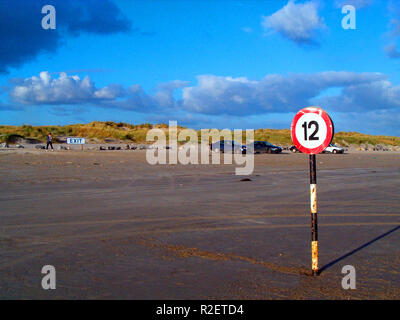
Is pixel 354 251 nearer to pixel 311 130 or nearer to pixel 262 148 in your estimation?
pixel 311 130

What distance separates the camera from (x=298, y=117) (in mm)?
5934

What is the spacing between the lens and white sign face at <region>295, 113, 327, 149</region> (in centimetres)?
582

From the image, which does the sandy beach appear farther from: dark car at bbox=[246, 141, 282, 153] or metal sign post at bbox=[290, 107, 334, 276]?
dark car at bbox=[246, 141, 282, 153]

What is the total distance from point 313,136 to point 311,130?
0.09 meters

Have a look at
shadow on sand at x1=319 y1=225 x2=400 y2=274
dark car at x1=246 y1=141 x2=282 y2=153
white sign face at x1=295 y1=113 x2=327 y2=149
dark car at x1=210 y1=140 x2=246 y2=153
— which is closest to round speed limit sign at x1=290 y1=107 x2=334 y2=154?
white sign face at x1=295 y1=113 x2=327 y2=149

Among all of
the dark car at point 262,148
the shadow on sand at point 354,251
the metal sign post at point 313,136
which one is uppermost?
the dark car at point 262,148

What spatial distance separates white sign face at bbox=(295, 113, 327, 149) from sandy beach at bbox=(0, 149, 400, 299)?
6.02 ft

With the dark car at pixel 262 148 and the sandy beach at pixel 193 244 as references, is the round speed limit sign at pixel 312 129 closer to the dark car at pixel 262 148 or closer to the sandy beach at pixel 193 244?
the sandy beach at pixel 193 244

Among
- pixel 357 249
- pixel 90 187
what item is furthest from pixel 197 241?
pixel 90 187

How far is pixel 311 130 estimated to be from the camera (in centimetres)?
587

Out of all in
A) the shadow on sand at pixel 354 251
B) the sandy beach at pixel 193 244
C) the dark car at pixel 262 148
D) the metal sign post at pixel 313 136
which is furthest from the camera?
the dark car at pixel 262 148

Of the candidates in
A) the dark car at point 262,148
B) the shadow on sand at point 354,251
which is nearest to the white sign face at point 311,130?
the shadow on sand at point 354,251

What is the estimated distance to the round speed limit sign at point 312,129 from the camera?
579 cm
